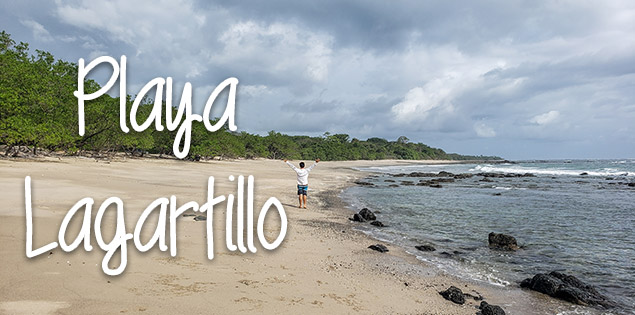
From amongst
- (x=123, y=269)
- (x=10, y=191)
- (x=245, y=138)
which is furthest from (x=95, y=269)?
(x=245, y=138)

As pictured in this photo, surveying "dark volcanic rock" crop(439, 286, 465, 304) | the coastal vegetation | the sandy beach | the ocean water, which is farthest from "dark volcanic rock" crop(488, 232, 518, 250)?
the coastal vegetation

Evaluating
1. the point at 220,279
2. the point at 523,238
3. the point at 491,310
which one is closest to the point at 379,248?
the point at 491,310

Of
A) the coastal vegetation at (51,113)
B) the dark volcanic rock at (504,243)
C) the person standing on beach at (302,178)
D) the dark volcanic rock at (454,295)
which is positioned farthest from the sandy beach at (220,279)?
the coastal vegetation at (51,113)

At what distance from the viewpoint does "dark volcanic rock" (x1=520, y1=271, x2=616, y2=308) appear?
7.28 metres

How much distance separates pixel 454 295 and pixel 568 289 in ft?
8.97

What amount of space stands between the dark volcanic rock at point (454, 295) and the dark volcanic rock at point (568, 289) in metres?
2.21

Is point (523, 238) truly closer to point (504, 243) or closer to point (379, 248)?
point (504, 243)

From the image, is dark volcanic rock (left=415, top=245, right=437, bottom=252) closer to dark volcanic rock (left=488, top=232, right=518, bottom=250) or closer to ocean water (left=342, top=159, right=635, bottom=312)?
ocean water (left=342, top=159, right=635, bottom=312)

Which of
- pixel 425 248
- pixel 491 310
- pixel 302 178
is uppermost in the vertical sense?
pixel 302 178

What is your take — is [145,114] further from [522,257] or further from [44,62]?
[522,257]

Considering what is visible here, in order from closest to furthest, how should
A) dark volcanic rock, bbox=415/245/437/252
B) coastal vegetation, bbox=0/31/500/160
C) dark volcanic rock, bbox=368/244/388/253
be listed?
dark volcanic rock, bbox=368/244/388/253 → dark volcanic rock, bbox=415/245/437/252 → coastal vegetation, bbox=0/31/500/160

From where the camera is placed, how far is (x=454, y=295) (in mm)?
6785

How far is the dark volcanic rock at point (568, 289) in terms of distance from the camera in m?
7.28

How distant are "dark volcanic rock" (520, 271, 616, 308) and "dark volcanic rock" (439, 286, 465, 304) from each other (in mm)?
2212
